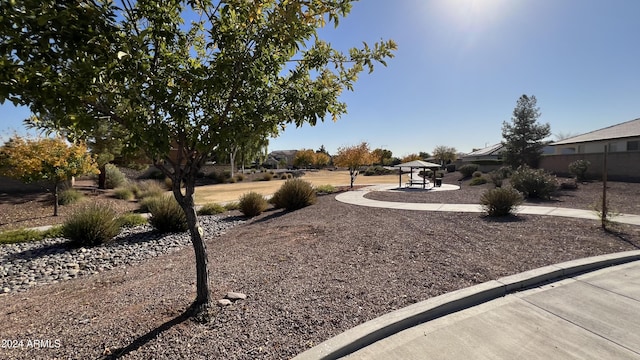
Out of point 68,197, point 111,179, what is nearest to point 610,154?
point 68,197

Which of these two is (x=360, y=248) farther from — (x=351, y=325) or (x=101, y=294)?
A: (x=101, y=294)

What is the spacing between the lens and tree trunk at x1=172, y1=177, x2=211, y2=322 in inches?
140

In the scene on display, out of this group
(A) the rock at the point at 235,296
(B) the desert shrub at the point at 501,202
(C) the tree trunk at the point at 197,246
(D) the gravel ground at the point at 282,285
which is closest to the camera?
(D) the gravel ground at the point at 282,285

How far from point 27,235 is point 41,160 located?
163 inches

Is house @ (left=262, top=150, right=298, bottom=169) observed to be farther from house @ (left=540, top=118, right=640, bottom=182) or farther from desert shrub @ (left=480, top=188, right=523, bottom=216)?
desert shrub @ (left=480, top=188, right=523, bottom=216)

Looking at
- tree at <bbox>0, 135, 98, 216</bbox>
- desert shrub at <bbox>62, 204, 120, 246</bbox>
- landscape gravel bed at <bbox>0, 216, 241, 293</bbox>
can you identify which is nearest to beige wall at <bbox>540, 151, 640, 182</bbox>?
landscape gravel bed at <bbox>0, 216, 241, 293</bbox>

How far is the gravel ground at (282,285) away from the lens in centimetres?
323

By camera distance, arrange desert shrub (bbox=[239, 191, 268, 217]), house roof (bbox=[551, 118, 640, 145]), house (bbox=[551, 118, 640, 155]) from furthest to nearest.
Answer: house roof (bbox=[551, 118, 640, 145]), house (bbox=[551, 118, 640, 155]), desert shrub (bbox=[239, 191, 268, 217])

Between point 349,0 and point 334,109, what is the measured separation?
3.67 feet

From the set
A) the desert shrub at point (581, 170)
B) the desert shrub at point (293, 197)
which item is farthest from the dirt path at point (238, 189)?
the desert shrub at point (581, 170)

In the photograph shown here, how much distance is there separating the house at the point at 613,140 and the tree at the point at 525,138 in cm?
243

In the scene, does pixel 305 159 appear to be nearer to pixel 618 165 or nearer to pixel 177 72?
pixel 618 165

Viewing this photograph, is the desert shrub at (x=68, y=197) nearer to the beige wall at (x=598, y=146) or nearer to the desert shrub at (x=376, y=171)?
the beige wall at (x=598, y=146)

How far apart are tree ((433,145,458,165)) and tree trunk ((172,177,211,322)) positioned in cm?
6538
